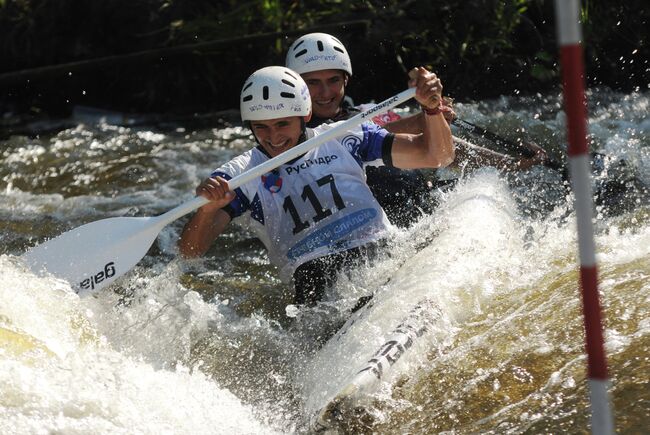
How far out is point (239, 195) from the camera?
5098 millimetres

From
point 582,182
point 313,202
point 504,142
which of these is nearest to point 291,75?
point 313,202

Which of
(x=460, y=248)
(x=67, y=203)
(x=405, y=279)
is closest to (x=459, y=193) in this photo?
(x=460, y=248)

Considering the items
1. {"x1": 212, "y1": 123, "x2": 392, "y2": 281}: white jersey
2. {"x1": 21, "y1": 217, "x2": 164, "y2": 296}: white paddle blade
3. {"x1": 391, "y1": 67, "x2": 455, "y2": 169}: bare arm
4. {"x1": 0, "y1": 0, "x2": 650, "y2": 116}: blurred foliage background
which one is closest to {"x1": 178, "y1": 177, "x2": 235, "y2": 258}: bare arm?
{"x1": 212, "y1": 123, "x2": 392, "y2": 281}: white jersey

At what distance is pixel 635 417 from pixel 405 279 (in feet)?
5.19

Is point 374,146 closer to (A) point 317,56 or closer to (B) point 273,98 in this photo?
(B) point 273,98

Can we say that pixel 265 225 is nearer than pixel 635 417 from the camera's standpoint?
No

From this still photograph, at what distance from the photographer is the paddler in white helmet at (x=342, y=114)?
6098 millimetres

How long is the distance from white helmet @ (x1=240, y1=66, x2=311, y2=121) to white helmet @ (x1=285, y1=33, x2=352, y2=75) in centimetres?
112

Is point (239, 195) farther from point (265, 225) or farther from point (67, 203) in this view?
point (67, 203)

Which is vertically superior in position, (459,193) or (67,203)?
(67,203)

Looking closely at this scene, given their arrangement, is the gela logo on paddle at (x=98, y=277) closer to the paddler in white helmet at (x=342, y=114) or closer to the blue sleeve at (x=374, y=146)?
the blue sleeve at (x=374, y=146)

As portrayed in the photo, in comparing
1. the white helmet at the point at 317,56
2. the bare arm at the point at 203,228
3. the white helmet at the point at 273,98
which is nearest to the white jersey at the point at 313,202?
the bare arm at the point at 203,228

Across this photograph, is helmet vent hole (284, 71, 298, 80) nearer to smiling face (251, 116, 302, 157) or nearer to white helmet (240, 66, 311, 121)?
white helmet (240, 66, 311, 121)

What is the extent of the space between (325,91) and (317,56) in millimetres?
252
